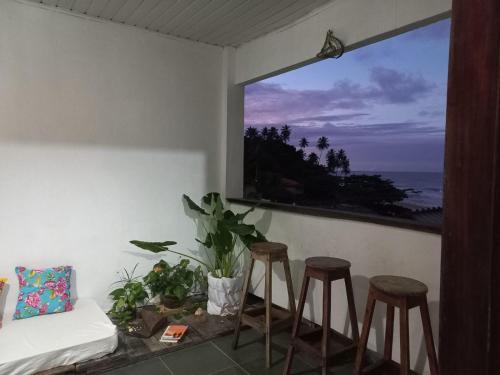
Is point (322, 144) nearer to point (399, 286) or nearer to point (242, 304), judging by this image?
point (242, 304)

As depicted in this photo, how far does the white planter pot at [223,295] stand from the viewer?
9.68 ft

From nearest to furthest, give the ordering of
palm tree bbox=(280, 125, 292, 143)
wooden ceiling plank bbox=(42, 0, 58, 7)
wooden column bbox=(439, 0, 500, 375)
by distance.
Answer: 1. wooden column bbox=(439, 0, 500, 375)
2. wooden ceiling plank bbox=(42, 0, 58, 7)
3. palm tree bbox=(280, 125, 292, 143)

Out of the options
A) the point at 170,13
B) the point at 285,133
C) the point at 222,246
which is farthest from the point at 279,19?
the point at 222,246

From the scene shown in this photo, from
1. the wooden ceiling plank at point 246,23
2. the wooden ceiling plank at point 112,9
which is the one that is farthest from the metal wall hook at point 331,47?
the wooden ceiling plank at point 112,9

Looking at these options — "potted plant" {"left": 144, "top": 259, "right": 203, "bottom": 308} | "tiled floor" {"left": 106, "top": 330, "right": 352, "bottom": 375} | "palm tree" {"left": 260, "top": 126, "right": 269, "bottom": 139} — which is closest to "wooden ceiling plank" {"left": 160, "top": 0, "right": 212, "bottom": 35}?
"palm tree" {"left": 260, "top": 126, "right": 269, "bottom": 139}

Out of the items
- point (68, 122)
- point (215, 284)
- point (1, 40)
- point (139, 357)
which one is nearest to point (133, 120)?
point (68, 122)

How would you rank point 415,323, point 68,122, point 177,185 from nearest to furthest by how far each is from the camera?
point 415,323 → point 68,122 → point 177,185

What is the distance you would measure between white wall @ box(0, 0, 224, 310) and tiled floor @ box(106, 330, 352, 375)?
0.96m

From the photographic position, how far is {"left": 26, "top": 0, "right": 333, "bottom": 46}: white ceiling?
2.56m

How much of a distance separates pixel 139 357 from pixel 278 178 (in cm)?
211

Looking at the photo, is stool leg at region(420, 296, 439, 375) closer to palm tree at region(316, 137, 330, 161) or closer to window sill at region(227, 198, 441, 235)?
window sill at region(227, 198, 441, 235)

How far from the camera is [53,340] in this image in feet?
7.14

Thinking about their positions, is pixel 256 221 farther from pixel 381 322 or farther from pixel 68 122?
pixel 68 122

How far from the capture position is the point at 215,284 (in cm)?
296
